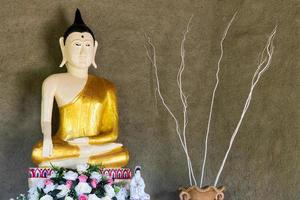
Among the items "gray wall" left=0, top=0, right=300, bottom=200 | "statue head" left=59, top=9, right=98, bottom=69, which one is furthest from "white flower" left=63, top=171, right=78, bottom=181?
"gray wall" left=0, top=0, right=300, bottom=200

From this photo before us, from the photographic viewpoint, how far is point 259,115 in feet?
12.7

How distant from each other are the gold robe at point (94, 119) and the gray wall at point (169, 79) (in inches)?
17.4

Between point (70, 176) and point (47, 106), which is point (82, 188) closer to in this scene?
point (70, 176)

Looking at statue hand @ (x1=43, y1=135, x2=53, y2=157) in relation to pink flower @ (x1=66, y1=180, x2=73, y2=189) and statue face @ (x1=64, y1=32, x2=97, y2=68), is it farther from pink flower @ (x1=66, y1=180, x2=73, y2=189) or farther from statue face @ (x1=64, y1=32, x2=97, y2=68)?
statue face @ (x1=64, y1=32, x2=97, y2=68)

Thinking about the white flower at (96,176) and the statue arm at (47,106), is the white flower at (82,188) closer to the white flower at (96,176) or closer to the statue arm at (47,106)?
the white flower at (96,176)

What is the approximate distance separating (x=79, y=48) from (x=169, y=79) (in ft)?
2.89

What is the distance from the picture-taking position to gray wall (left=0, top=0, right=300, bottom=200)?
3.79 meters

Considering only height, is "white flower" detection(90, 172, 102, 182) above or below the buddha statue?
below

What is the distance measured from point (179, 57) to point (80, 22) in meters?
0.91

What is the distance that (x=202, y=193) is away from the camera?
11.1 ft

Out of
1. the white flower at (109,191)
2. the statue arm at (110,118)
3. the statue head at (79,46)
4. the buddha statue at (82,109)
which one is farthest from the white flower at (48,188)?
the statue head at (79,46)

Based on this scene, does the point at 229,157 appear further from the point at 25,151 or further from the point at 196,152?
the point at 25,151

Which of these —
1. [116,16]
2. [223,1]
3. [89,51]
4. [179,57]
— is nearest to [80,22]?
[89,51]

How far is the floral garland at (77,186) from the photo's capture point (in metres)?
3.01
